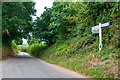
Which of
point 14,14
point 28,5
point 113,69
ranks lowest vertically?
point 113,69

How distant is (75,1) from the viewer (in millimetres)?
12125

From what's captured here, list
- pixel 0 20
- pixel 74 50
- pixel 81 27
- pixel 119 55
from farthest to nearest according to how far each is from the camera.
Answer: pixel 0 20, pixel 81 27, pixel 74 50, pixel 119 55

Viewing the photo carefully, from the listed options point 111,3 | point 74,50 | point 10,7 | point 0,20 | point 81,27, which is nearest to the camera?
point 111,3

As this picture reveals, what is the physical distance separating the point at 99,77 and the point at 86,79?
665 millimetres

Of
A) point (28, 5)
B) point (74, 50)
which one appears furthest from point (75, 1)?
point (28, 5)

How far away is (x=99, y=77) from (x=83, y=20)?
6.68 m

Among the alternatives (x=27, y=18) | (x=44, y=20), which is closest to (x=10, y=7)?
(x=27, y=18)

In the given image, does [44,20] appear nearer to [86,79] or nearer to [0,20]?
[0,20]

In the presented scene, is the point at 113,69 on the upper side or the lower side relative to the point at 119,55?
lower

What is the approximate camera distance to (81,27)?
1260 centimetres

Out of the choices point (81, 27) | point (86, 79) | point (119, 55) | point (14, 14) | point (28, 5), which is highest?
point (28, 5)

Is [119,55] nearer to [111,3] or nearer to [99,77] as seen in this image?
[99,77]

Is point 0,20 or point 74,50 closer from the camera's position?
point 74,50

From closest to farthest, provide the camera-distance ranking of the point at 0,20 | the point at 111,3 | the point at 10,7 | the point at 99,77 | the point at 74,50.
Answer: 1. the point at 99,77
2. the point at 111,3
3. the point at 74,50
4. the point at 0,20
5. the point at 10,7
